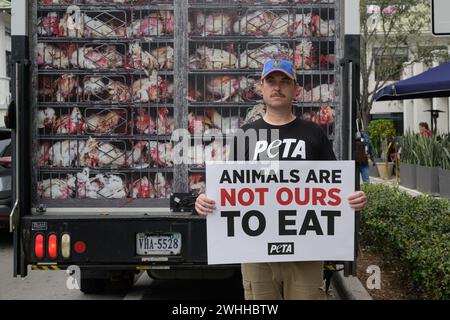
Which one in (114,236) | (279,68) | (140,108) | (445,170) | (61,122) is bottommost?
(114,236)

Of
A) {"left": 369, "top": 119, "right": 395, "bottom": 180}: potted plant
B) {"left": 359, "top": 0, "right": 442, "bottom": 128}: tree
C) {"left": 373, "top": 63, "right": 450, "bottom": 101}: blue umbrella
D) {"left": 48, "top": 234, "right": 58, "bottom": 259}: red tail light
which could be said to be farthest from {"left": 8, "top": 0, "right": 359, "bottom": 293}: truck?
{"left": 359, "top": 0, "right": 442, "bottom": 128}: tree

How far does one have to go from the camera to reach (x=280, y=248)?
383 centimetres

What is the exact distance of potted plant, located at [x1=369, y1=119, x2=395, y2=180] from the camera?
800 inches

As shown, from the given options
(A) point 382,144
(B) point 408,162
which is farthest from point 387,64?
(B) point 408,162

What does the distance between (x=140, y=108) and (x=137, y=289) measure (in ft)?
9.28

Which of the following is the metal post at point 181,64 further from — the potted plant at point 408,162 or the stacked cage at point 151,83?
the potted plant at point 408,162

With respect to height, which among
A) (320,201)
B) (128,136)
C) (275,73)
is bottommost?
(320,201)

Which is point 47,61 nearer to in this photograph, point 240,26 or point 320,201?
point 240,26

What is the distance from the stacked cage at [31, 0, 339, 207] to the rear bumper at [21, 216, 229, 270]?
19 centimetres

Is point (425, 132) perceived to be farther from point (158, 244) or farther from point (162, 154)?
point (158, 244)

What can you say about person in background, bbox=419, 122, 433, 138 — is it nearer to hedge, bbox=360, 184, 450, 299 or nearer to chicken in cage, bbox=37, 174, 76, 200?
hedge, bbox=360, 184, 450, 299

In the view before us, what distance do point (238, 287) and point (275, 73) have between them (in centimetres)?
385
